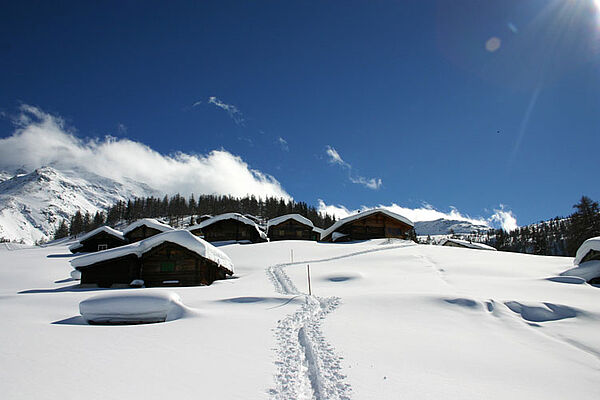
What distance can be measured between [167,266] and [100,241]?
82.4 ft

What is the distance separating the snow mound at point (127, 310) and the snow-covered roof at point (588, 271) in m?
19.2

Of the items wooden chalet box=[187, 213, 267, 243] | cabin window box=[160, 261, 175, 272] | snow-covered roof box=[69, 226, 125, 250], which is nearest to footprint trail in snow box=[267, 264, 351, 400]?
cabin window box=[160, 261, 175, 272]

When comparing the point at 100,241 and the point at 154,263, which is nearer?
the point at 154,263

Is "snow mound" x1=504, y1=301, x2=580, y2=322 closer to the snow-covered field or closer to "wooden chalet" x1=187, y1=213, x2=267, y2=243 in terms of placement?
the snow-covered field

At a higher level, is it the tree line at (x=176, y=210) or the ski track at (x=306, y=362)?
the tree line at (x=176, y=210)

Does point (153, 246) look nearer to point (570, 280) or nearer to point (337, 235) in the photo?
point (570, 280)

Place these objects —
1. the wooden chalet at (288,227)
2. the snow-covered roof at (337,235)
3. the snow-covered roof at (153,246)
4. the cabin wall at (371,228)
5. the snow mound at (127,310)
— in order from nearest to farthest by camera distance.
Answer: the snow mound at (127,310), the snow-covered roof at (153,246), the cabin wall at (371,228), the snow-covered roof at (337,235), the wooden chalet at (288,227)

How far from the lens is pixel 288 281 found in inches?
757

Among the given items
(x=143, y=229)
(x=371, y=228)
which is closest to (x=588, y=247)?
(x=371, y=228)

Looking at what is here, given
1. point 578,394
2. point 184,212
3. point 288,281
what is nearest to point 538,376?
point 578,394

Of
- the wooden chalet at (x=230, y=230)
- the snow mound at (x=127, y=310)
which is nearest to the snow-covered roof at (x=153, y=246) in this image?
the snow mound at (x=127, y=310)

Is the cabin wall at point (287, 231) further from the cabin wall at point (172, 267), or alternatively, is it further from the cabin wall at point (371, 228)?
the cabin wall at point (172, 267)

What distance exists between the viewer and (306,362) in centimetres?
638

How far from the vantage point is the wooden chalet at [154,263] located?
19719 millimetres
